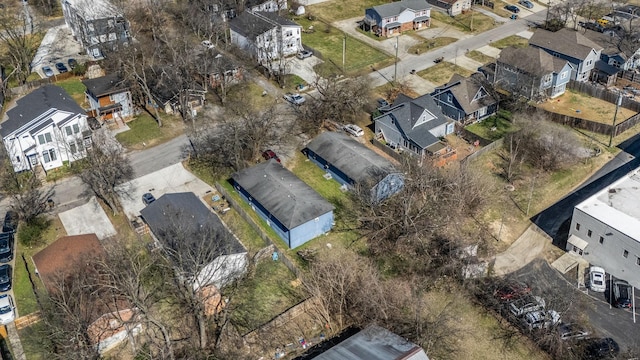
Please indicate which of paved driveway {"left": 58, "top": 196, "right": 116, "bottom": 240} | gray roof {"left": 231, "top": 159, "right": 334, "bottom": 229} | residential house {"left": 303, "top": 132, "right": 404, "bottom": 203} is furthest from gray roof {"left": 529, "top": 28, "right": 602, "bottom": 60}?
paved driveway {"left": 58, "top": 196, "right": 116, "bottom": 240}

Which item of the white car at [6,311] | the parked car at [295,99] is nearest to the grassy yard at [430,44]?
the parked car at [295,99]

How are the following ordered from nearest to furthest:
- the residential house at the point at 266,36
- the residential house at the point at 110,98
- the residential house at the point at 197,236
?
the residential house at the point at 197,236 → the residential house at the point at 110,98 → the residential house at the point at 266,36

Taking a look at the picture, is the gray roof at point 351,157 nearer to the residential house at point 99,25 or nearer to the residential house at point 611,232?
the residential house at point 611,232

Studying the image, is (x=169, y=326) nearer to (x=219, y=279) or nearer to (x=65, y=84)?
(x=219, y=279)

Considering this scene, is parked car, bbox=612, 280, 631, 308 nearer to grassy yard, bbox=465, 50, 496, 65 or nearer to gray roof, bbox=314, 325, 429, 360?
gray roof, bbox=314, 325, 429, 360

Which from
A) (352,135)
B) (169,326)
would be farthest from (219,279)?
(352,135)

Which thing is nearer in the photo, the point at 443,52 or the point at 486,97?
the point at 486,97

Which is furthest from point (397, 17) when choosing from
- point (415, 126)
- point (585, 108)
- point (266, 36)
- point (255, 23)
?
point (415, 126)
